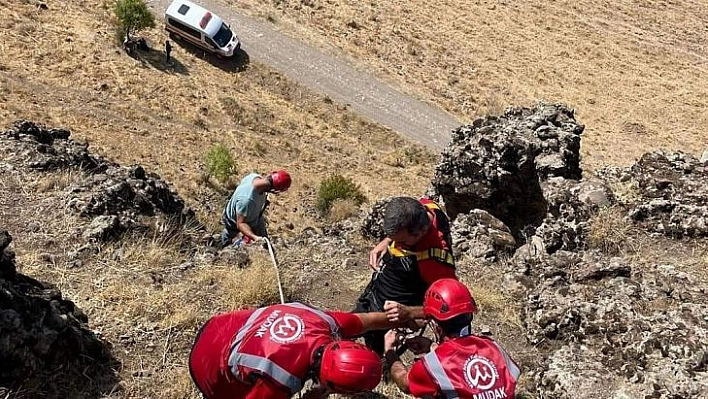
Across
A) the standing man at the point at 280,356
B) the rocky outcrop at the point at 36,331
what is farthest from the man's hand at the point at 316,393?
the rocky outcrop at the point at 36,331

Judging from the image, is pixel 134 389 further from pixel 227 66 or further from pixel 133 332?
pixel 227 66

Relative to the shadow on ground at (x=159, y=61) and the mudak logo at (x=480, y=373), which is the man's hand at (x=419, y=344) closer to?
the mudak logo at (x=480, y=373)

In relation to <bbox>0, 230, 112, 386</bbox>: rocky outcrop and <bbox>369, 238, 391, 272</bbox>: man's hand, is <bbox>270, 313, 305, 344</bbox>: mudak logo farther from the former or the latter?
<bbox>0, 230, 112, 386</bbox>: rocky outcrop

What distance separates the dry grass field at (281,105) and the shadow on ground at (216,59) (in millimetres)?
80

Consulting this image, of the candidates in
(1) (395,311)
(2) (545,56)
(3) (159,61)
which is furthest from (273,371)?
(2) (545,56)

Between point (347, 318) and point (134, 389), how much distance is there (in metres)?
2.29

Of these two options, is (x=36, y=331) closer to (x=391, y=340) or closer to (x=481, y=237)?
(x=391, y=340)

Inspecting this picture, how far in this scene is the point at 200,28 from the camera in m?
24.6

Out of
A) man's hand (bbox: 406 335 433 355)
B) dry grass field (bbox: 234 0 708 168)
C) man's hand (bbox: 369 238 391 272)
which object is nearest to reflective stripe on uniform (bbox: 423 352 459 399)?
man's hand (bbox: 406 335 433 355)

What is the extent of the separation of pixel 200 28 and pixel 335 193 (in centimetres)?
1054

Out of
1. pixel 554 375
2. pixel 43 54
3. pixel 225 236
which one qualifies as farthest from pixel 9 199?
pixel 43 54

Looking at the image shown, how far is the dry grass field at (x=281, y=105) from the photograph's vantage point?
7168 mm

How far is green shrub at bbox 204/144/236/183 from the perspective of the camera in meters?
17.6

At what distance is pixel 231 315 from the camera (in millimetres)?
4504
